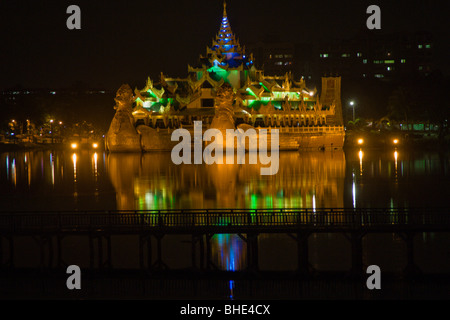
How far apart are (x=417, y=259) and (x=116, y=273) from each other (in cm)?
882

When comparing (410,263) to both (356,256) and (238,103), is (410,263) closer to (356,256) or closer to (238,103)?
(356,256)

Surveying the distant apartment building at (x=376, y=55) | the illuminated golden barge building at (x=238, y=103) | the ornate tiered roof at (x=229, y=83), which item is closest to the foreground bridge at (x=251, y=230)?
the illuminated golden barge building at (x=238, y=103)

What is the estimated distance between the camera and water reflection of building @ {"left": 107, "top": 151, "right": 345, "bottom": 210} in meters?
31.7

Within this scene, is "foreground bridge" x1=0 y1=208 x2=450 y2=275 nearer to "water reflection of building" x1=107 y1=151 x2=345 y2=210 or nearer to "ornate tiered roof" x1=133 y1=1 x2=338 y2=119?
"water reflection of building" x1=107 y1=151 x2=345 y2=210

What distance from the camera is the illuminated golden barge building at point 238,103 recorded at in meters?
75.6

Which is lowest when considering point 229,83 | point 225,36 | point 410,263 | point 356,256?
point 410,263

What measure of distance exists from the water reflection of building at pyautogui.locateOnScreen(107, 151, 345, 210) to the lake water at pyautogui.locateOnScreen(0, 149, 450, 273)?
5 centimetres

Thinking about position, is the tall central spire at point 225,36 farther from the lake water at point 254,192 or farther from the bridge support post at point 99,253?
the bridge support post at point 99,253

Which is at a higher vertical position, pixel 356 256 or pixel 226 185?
pixel 226 185

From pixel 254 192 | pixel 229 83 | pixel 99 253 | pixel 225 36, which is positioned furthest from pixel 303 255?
pixel 225 36

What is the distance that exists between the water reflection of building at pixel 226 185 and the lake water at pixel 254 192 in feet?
0.17

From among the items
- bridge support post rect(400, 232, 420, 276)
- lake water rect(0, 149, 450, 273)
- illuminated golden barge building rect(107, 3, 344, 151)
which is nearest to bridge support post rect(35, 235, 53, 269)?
lake water rect(0, 149, 450, 273)

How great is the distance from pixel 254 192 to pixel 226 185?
360 cm

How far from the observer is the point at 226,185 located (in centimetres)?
3878
